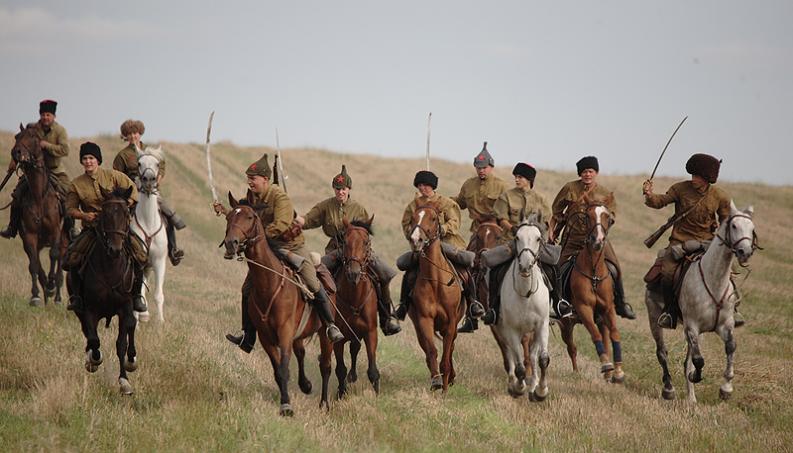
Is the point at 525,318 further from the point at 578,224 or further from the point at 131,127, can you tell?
the point at 131,127

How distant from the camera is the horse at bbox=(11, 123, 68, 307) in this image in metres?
16.8

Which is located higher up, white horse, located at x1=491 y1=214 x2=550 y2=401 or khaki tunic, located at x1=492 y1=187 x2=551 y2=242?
khaki tunic, located at x1=492 y1=187 x2=551 y2=242

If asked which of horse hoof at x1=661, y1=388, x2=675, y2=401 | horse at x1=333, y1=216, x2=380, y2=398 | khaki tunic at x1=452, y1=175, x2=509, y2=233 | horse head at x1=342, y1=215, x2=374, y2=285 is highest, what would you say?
khaki tunic at x1=452, y1=175, x2=509, y2=233

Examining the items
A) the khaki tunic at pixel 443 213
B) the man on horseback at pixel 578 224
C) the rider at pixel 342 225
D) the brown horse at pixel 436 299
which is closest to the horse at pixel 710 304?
the man on horseback at pixel 578 224

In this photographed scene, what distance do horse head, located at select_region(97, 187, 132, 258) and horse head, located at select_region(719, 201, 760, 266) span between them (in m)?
7.84

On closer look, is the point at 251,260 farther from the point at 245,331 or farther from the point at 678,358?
the point at 678,358

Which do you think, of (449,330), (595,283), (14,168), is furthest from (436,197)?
(14,168)

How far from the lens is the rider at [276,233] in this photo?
1142 centimetres

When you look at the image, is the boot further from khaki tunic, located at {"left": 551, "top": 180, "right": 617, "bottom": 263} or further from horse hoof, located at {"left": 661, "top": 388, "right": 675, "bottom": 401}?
horse hoof, located at {"left": 661, "top": 388, "right": 675, "bottom": 401}

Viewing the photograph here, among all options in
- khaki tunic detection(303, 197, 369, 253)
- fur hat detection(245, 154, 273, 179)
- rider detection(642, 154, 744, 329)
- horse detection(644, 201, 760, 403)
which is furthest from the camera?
rider detection(642, 154, 744, 329)

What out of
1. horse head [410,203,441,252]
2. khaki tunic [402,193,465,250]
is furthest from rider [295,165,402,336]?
horse head [410,203,441,252]

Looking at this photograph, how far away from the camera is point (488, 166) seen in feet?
51.0

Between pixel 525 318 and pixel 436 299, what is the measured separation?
129 centimetres

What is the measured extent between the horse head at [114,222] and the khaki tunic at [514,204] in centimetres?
605
